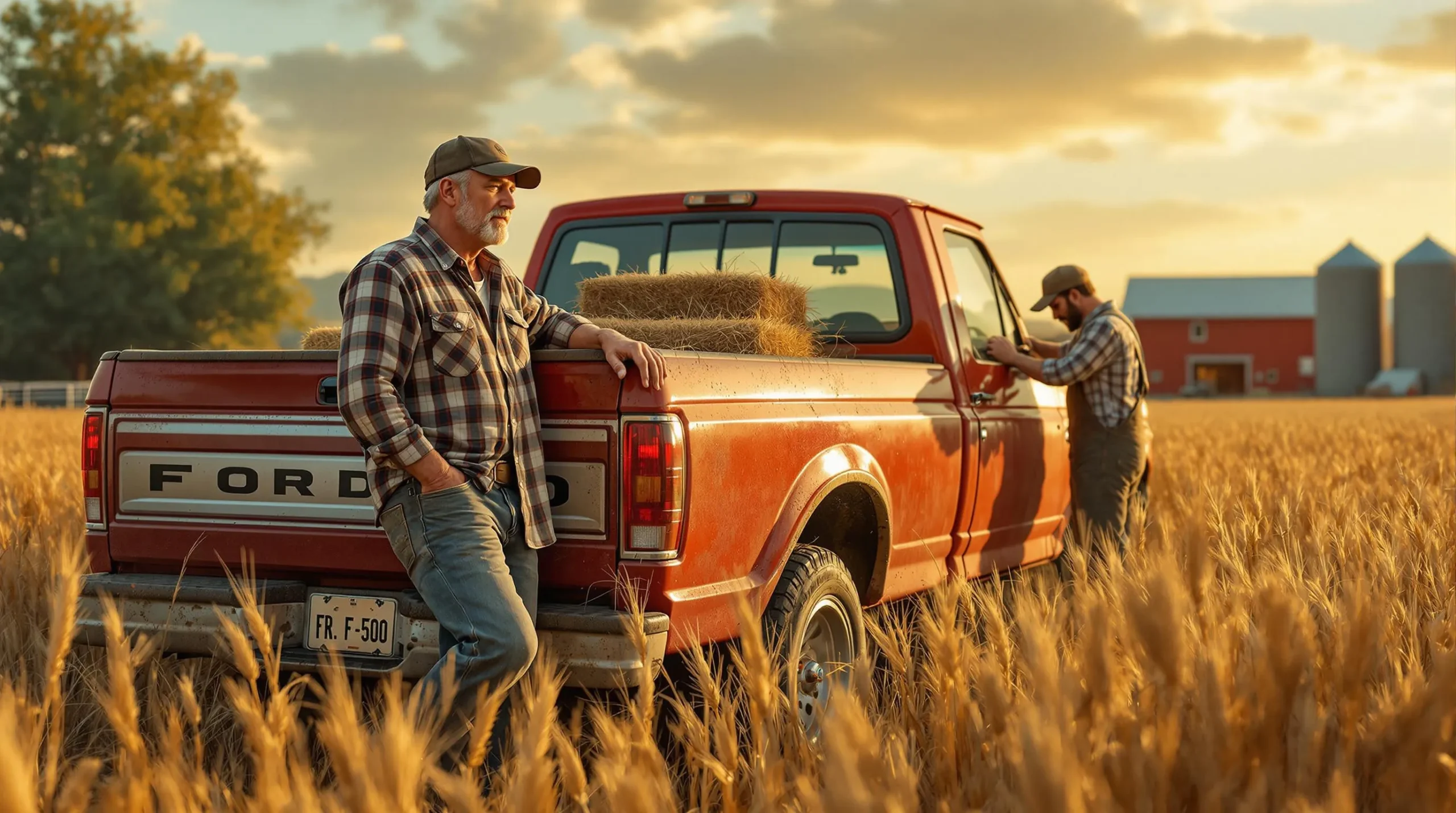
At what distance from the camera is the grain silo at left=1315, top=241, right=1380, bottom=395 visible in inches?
2803

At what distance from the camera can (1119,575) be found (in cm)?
324

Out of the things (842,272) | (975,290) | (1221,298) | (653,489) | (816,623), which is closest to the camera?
(653,489)

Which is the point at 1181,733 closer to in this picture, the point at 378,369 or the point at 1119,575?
the point at 1119,575

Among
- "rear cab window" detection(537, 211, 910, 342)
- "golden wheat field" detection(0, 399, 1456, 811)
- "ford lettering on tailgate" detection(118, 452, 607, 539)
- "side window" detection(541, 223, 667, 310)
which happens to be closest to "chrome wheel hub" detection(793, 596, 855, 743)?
"golden wheat field" detection(0, 399, 1456, 811)

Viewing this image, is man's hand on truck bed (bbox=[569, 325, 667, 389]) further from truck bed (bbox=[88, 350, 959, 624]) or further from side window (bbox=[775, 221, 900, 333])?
side window (bbox=[775, 221, 900, 333])

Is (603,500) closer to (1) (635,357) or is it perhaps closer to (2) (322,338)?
(1) (635,357)

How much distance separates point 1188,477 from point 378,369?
7867 mm

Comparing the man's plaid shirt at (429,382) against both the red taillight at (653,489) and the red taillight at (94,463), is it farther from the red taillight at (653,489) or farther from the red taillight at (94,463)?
the red taillight at (94,463)

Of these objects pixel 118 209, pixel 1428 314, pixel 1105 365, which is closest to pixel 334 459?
pixel 1105 365

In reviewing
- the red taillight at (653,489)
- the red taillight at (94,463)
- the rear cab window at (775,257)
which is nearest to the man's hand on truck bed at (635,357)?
the red taillight at (653,489)

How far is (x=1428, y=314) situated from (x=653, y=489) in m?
78.2

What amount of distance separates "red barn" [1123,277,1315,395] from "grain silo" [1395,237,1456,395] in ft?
15.0

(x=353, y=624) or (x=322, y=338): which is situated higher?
(x=322, y=338)

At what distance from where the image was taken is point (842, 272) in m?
5.84
